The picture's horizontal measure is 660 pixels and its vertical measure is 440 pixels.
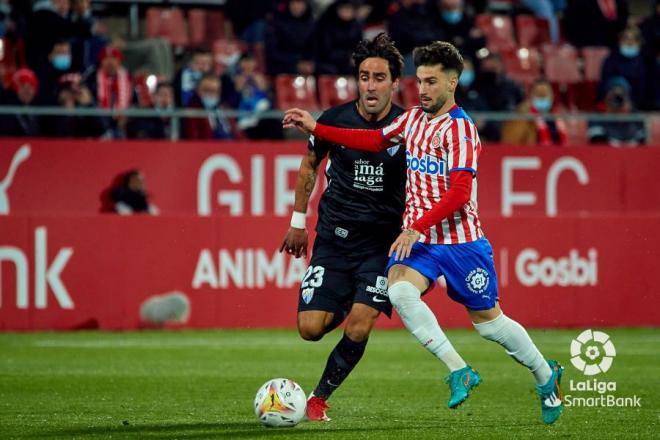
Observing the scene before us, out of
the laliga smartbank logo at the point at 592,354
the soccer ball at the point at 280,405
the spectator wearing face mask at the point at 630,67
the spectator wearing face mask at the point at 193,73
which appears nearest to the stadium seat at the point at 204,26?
the spectator wearing face mask at the point at 193,73

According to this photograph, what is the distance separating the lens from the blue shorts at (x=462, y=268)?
25.9 ft

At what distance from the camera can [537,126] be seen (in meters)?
17.6

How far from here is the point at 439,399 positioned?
9.84 m

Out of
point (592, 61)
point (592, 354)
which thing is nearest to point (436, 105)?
point (592, 354)

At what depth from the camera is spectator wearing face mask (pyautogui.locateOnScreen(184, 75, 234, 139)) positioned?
16.7 meters

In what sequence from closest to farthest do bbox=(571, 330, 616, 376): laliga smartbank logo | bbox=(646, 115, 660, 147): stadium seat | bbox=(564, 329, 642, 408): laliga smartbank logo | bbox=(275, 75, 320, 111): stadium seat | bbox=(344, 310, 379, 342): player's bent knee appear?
bbox=(344, 310, 379, 342): player's bent knee → bbox=(564, 329, 642, 408): laliga smartbank logo → bbox=(571, 330, 616, 376): laliga smartbank logo → bbox=(646, 115, 660, 147): stadium seat → bbox=(275, 75, 320, 111): stadium seat

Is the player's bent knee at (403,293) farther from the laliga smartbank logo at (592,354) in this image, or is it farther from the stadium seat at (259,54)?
the stadium seat at (259,54)

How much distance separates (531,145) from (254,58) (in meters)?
4.51

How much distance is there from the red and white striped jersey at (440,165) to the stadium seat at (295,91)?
399 inches

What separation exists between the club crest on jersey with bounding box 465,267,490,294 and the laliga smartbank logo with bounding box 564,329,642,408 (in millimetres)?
2031

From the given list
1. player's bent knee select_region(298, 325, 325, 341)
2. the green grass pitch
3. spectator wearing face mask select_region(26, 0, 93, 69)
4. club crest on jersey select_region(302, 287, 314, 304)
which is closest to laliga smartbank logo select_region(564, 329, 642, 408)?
the green grass pitch

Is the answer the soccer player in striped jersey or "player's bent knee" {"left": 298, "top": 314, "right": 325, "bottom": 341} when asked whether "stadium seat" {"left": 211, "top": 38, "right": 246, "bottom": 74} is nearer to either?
"player's bent knee" {"left": 298, "top": 314, "right": 325, "bottom": 341}

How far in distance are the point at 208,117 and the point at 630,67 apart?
6606mm

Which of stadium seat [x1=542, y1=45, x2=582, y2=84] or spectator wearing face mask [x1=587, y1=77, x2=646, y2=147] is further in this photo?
stadium seat [x1=542, y1=45, x2=582, y2=84]
